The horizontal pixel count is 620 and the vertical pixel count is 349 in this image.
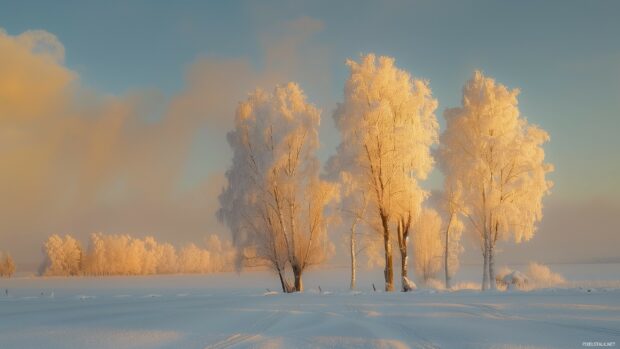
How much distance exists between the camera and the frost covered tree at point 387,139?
29.8m

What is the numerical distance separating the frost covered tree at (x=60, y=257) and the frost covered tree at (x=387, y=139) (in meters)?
120

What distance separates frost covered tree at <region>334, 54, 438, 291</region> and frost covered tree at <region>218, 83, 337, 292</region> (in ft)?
11.2

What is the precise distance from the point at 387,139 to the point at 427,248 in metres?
19.0

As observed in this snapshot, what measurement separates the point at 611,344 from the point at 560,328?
191 cm

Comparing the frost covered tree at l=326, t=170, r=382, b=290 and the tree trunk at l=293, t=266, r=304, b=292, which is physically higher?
the frost covered tree at l=326, t=170, r=382, b=290

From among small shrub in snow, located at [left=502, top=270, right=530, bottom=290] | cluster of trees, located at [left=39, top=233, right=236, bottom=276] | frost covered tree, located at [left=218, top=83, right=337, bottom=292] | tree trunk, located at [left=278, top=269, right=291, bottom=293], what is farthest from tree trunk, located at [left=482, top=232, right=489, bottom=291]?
cluster of trees, located at [left=39, top=233, right=236, bottom=276]

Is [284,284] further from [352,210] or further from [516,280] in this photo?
[516,280]

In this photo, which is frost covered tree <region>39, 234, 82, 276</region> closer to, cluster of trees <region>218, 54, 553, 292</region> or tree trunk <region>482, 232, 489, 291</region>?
cluster of trees <region>218, 54, 553, 292</region>

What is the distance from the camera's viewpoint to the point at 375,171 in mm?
30250

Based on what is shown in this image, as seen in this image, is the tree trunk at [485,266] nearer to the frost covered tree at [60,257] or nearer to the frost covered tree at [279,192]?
the frost covered tree at [279,192]

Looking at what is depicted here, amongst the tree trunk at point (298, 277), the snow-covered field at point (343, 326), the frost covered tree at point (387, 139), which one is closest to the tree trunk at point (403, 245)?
the frost covered tree at point (387, 139)

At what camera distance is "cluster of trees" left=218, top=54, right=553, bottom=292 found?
1171 inches

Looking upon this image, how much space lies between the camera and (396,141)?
98.0 feet

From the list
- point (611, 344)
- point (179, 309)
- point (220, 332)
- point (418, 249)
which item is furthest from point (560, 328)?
point (418, 249)
